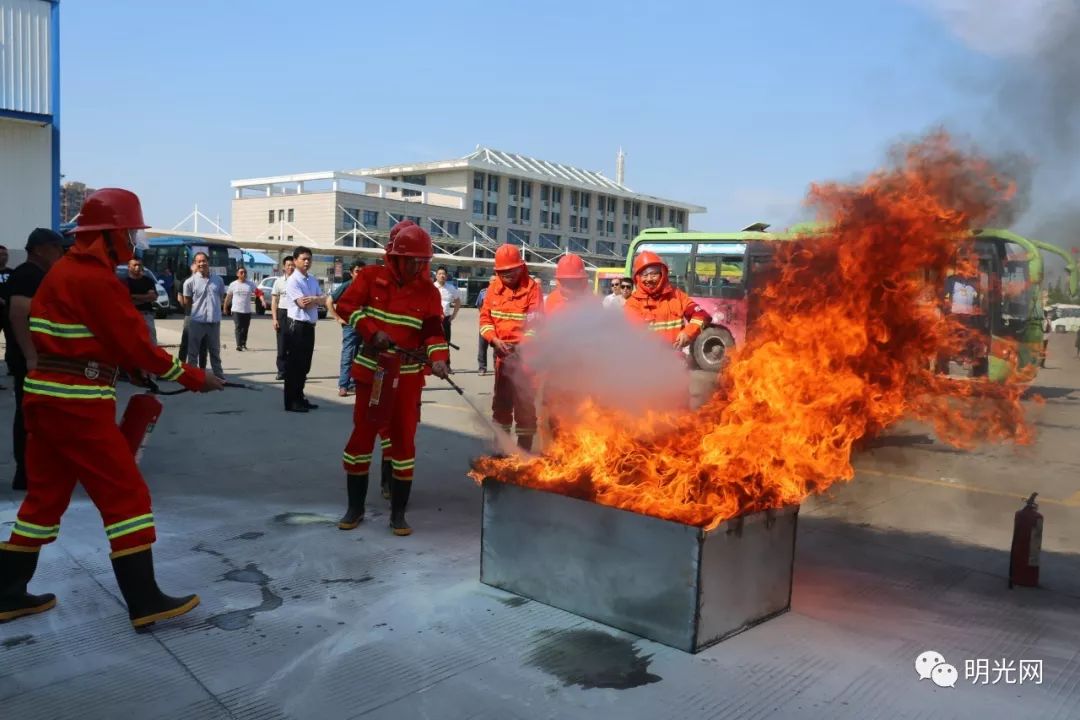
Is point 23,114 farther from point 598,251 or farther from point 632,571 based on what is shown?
point 598,251

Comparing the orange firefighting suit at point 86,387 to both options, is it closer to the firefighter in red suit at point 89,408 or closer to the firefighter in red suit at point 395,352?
the firefighter in red suit at point 89,408

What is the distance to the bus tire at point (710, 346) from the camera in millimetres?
18141

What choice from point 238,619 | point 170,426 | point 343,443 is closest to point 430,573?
point 238,619

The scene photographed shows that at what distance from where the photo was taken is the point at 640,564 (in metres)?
3.56

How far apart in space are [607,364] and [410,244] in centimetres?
146

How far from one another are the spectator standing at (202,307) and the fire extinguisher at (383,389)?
266 inches

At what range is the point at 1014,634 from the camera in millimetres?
3848

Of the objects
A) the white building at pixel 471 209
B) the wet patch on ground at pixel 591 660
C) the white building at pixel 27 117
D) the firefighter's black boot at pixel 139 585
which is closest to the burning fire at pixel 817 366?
the wet patch on ground at pixel 591 660

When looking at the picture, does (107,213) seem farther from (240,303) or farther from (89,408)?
(240,303)

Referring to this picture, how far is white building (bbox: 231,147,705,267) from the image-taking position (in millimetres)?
70250

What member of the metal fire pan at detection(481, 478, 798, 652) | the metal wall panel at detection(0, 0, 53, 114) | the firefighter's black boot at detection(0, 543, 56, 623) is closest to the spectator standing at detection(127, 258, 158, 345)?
the firefighter's black boot at detection(0, 543, 56, 623)

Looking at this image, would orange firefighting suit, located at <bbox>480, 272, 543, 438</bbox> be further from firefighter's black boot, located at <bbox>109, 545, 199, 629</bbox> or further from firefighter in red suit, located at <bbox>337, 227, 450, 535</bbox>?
firefighter's black boot, located at <bbox>109, 545, 199, 629</bbox>

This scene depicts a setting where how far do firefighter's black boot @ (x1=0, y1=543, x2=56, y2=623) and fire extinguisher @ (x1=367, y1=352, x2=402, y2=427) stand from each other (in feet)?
6.10

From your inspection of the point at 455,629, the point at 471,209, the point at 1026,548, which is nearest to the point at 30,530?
the point at 455,629
